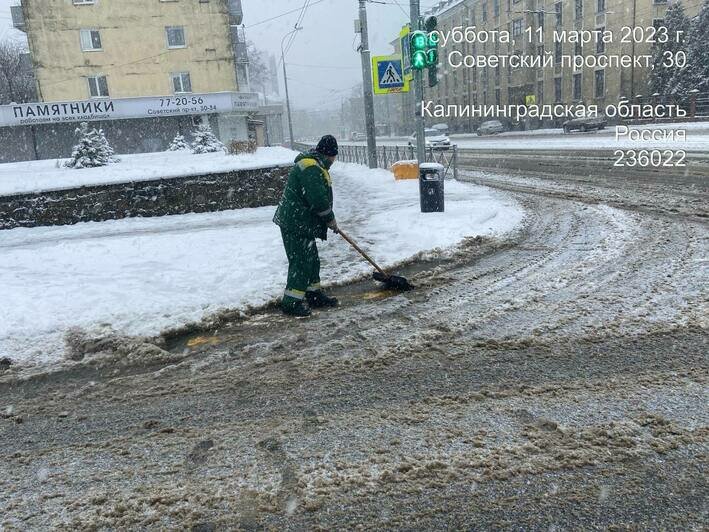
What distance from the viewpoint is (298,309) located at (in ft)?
17.2

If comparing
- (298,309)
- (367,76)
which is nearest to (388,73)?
(367,76)

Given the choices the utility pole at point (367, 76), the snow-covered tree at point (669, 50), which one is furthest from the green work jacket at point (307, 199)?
the snow-covered tree at point (669, 50)

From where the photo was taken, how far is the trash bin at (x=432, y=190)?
972 centimetres

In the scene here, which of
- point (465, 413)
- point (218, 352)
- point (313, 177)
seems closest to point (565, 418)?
point (465, 413)

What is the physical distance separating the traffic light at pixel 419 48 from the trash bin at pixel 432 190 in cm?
190

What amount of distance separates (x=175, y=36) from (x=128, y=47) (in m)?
2.84

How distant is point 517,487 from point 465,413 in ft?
2.30

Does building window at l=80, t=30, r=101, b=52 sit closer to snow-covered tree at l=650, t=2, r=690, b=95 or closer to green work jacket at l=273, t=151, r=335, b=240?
green work jacket at l=273, t=151, r=335, b=240

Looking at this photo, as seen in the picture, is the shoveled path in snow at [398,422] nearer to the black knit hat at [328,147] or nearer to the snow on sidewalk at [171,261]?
the snow on sidewalk at [171,261]

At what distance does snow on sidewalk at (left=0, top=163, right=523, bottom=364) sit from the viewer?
5273 millimetres

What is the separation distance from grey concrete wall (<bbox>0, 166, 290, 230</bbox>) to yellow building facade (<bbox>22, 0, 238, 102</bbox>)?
24.9 m

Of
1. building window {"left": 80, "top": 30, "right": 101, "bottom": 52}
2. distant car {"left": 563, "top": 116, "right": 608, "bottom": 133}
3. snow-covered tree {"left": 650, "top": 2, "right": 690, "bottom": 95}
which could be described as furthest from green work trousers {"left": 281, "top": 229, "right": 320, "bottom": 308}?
snow-covered tree {"left": 650, "top": 2, "right": 690, "bottom": 95}

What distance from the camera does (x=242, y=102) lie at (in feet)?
107

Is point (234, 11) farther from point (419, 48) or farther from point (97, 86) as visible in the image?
point (419, 48)
